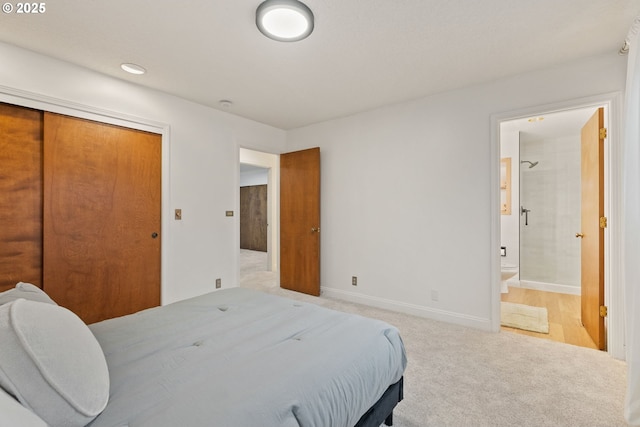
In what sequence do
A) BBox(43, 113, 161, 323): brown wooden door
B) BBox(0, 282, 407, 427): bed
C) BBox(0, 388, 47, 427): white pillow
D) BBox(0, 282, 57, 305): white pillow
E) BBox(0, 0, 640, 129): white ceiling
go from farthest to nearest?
BBox(43, 113, 161, 323): brown wooden door < BBox(0, 0, 640, 129): white ceiling < BBox(0, 282, 57, 305): white pillow < BBox(0, 282, 407, 427): bed < BBox(0, 388, 47, 427): white pillow

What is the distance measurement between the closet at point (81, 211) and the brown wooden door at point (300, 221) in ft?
6.06

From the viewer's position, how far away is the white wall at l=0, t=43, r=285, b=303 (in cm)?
241

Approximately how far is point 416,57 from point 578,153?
12.7 ft

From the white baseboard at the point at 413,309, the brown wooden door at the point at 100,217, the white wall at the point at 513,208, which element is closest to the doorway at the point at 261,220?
the brown wooden door at the point at 100,217

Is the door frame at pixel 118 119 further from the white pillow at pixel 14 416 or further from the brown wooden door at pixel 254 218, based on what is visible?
the brown wooden door at pixel 254 218

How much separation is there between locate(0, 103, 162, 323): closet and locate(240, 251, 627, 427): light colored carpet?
2.82m

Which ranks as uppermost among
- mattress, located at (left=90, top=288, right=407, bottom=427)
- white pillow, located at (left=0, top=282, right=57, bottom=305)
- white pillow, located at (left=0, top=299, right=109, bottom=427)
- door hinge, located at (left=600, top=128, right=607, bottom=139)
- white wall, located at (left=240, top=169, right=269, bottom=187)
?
white wall, located at (left=240, top=169, right=269, bottom=187)

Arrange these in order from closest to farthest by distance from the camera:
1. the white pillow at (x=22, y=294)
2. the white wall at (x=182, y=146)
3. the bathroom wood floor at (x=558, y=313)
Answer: the white pillow at (x=22, y=294)
the white wall at (x=182, y=146)
the bathroom wood floor at (x=558, y=313)

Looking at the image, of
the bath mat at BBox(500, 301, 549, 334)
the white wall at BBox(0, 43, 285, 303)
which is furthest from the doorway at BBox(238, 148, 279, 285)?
the bath mat at BBox(500, 301, 549, 334)

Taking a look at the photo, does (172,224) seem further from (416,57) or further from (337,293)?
(416,57)

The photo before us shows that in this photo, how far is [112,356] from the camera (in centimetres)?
125

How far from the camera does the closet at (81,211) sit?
235cm

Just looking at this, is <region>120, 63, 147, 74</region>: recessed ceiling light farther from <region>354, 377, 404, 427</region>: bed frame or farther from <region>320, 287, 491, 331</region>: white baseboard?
<region>320, 287, 491, 331</region>: white baseboard

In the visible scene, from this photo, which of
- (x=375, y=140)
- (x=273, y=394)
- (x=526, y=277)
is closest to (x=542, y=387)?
(x=273, y=394)
